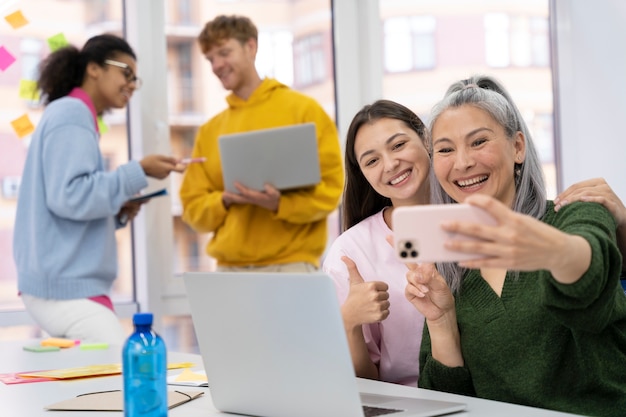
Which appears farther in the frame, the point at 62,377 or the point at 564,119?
the point at 564,119

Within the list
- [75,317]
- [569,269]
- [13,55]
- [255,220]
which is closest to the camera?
[569,269]

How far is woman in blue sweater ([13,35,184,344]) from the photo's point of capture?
298cm

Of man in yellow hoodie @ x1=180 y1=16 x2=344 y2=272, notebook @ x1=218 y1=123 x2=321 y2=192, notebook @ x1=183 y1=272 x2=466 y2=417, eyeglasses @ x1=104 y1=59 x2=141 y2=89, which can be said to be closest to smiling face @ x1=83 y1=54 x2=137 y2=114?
eyeglasses @ x1=104 y1=59 x2=141 y2=89

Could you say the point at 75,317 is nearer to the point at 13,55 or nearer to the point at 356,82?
the point at 13,55

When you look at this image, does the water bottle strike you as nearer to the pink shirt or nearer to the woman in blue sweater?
the pink shirt

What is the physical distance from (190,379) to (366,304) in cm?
39

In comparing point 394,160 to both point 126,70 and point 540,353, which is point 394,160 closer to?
point 540,353

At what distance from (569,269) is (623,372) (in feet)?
1.43

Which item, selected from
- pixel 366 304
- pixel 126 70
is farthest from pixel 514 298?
pixel 126 70

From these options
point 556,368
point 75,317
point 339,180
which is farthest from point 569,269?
point 339,180

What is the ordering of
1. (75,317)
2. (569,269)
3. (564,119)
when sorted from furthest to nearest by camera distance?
(564,119) < (75,317) < (569,269)

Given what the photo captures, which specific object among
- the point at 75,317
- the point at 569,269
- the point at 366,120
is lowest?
the point at 75,317

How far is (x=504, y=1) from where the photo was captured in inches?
172

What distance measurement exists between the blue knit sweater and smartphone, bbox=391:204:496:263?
2126 millimetres
